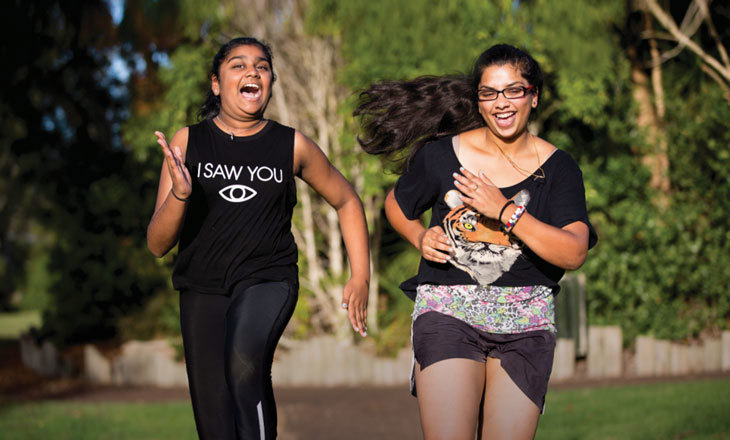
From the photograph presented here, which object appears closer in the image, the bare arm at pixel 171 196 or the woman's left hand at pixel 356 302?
the bare arm at pixel 171 196

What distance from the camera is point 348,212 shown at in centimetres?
401

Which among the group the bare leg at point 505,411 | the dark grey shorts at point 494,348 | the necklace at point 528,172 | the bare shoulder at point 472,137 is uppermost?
the bare shoulder at point 472,137

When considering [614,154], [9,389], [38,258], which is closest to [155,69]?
A: [9,389]

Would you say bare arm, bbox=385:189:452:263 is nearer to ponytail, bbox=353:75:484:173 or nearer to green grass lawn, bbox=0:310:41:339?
ponytail, bbox=353:75:484:173

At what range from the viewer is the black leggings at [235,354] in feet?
11.2

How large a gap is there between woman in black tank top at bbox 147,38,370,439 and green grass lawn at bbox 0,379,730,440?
3410 millimetres

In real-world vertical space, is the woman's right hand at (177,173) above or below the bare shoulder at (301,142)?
below

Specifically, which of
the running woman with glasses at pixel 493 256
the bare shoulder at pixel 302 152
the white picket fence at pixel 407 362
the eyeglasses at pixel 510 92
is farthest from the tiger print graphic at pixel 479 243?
the white picket fence at pixel 407 362

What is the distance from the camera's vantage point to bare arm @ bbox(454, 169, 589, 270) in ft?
10.1

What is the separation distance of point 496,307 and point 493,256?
0.21m

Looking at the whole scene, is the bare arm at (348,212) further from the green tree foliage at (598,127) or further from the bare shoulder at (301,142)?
the green tree foliage at (598,127)

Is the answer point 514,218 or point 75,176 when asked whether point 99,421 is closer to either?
point 75,176

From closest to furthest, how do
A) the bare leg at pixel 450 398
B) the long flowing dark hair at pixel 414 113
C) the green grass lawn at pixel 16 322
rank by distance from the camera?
the bare leg at pixel 450 398 → the long flowing dark hair at pixel 414 113 → the green grass lawn at pixel 16 322

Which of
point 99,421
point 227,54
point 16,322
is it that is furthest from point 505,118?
point 16,322
